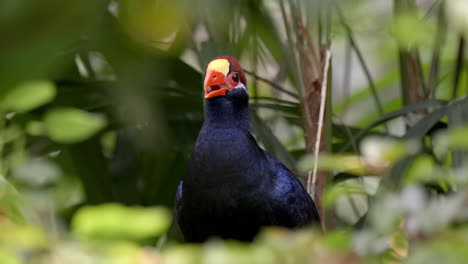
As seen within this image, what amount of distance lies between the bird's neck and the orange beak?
0.11 feet

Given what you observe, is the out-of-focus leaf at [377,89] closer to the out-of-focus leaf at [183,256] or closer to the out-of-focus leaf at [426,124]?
the out-of-focus leaf at [426,124]

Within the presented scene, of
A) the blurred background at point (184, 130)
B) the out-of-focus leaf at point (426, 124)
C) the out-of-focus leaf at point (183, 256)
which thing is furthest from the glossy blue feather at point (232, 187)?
the out-of-focus leaf at point (183, 256)

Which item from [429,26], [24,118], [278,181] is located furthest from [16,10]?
[278,181]

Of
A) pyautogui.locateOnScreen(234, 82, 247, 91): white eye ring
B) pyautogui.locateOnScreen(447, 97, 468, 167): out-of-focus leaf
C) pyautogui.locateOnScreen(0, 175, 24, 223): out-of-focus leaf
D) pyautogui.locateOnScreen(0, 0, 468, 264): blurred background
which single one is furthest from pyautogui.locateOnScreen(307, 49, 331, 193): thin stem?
pyautogui.locateOnScreen(0, 175, 24, 223): out-of-focus leaf

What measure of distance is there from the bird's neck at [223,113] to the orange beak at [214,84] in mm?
33

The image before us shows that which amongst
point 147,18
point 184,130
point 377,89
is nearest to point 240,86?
A: point 184,130

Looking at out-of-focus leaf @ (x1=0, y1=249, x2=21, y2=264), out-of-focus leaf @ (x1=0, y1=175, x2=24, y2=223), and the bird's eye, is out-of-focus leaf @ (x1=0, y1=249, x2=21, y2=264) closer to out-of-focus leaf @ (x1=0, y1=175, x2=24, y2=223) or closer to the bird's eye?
out-of-focus leaf @ (x1=0, y1=175, x2=24, y2=223)

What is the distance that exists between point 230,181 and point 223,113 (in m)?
0.20

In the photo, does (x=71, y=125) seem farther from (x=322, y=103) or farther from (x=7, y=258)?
(x=322, y=103)

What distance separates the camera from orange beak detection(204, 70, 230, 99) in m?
1.86

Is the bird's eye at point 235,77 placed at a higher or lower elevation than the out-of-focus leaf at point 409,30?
lower

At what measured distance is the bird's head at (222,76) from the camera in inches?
73.2

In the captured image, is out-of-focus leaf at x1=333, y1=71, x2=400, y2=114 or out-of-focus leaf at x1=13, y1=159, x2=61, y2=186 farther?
out-of-focus leaf at x1=333, y1=71, x2=400, y2=114

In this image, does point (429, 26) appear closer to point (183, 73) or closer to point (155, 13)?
point (155, 13)
